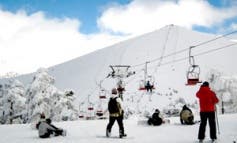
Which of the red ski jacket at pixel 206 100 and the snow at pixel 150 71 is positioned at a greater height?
the snow at pixel 150 71

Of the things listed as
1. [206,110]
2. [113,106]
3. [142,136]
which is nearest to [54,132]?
[113,106]

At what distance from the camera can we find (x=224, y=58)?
138500mm

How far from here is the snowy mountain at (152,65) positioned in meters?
118

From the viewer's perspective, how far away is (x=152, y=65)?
142m

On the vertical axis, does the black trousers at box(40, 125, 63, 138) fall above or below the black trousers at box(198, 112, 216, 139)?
below

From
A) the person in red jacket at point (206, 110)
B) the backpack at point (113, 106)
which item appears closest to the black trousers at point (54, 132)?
the backpack at point (113, 106)

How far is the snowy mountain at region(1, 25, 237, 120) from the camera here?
118438 mm

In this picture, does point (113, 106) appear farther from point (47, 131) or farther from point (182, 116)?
point (182, 116)

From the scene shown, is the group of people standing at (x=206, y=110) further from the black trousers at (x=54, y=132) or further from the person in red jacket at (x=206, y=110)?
the black trousers at (x=54, y=132)

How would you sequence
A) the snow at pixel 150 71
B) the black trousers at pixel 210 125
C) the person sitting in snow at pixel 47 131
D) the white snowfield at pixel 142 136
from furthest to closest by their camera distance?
the snow at pixel 150 71
the person sitting in snow at pixel 47 131
the white snowfield at pixel 142 136
the black trousers at pixel 210 125

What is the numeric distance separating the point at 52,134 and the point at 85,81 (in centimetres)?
12502

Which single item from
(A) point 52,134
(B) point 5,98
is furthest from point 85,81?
(A) point 52,134

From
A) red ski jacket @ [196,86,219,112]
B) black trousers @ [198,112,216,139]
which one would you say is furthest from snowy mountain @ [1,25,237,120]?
black trousers @ [198,112,216,139]

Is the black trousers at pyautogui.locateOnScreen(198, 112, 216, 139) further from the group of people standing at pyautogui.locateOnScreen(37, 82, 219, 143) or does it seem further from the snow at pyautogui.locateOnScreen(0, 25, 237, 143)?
the snow at pyautogui.locateOnScreen(0, 25, 237, 143)
